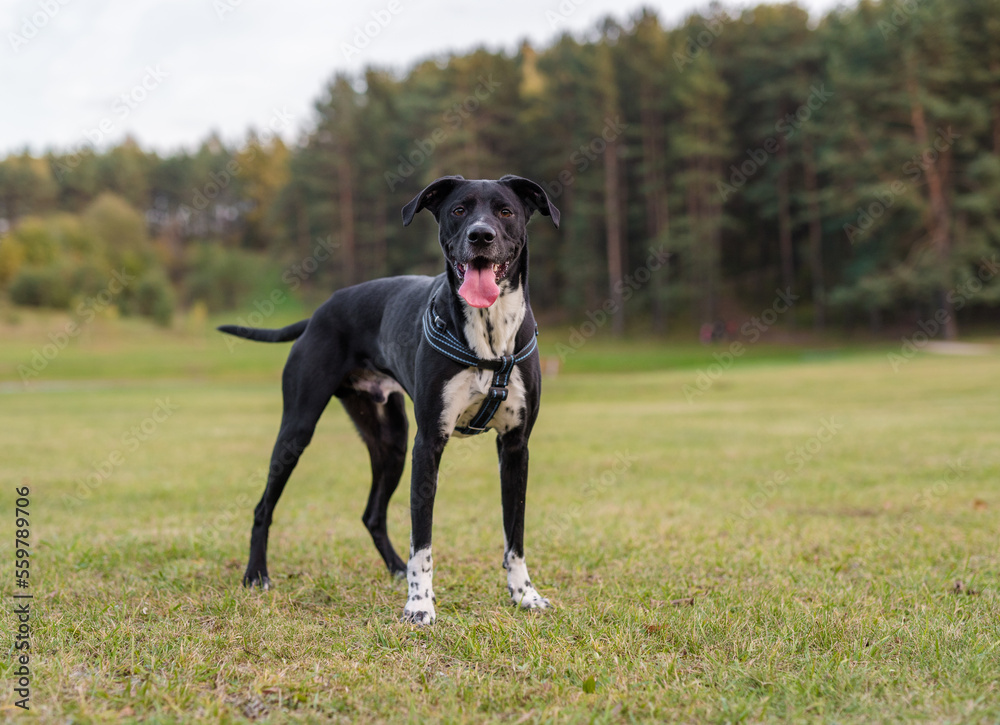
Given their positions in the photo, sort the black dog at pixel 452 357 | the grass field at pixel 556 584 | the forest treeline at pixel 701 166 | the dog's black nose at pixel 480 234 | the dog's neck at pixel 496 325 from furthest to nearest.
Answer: the forest treeline at pixel 701 166 → the dog's neck at pixel 496 325 → the black dog at pixel 452 357 → the dog's black nose at pixel 480 234 → the grass field at pixel 556 584

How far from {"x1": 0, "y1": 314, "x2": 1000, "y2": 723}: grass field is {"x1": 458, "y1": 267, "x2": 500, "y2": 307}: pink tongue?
149 centimetres

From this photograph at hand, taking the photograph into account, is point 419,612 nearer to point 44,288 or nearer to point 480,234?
point 480,234

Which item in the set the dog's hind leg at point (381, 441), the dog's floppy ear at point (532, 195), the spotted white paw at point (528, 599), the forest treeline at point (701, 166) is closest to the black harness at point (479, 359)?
the dog's floppy ear at point (532, 195)

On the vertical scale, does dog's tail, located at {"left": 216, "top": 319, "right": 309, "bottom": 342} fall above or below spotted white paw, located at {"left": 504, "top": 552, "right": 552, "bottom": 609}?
above

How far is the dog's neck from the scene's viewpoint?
3.90m

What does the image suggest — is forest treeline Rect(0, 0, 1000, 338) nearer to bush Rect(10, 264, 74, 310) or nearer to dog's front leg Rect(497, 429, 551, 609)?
bush Rect(10, 264, 74, 310)

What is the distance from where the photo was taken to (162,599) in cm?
416

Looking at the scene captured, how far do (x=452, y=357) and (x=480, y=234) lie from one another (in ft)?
2.17

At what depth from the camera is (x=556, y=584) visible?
4.52 metres

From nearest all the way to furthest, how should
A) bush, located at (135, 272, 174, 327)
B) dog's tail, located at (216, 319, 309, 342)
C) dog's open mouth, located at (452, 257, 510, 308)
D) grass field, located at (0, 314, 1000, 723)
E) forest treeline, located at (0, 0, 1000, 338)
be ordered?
1. grass field, located at (0, 314, 1000, 723)
2. dog's open mouth, located at (452, 257, 510, 308)
3. dog's tail, located at (216, 319, 309, 342)
4. forest treeline, located at (0, 0, 1000, 338)
5. bush, located at (135, 272, 174, 327)

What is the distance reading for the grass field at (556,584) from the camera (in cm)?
285

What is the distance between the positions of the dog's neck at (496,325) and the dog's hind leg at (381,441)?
1312mm

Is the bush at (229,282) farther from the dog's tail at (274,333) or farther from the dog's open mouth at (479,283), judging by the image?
the dog's open mouth at (479,283)

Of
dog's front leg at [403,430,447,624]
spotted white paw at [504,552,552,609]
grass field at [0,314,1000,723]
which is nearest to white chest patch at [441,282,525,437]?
dog's front leg at [403,430,447,624]
